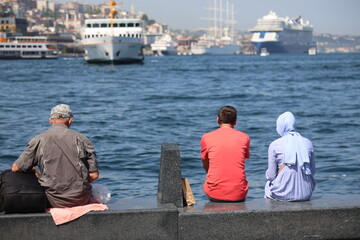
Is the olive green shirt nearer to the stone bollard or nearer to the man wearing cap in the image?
the man wearing cap

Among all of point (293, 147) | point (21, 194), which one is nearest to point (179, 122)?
point (293, 147)

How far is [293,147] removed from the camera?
592 centimetres

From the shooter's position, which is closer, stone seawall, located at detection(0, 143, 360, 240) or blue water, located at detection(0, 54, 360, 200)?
stone seawall, located at detection(0, 143, 360, 240)

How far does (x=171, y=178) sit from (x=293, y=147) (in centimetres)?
104

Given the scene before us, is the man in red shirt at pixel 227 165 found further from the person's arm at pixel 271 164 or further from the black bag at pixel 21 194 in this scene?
the black bag at pixel 21 194

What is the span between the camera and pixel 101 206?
5.52m

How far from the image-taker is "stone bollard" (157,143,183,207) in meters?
5.72

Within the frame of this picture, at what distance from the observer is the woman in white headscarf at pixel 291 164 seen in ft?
19.4

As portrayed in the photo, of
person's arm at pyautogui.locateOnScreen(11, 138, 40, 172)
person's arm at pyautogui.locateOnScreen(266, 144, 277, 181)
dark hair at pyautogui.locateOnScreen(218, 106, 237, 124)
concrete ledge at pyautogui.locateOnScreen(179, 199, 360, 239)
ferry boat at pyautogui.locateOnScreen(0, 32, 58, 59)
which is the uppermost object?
dark hair at pyautogui.locateOnScreen(218, 106, 237, 124)

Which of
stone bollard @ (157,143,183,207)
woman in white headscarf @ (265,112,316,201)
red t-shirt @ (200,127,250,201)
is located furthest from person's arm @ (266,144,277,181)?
stone bollard @ (157,143,183,207)

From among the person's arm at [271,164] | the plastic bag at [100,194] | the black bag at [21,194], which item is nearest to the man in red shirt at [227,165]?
the person's arm at [271,164]

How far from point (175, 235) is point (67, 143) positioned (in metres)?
1.09

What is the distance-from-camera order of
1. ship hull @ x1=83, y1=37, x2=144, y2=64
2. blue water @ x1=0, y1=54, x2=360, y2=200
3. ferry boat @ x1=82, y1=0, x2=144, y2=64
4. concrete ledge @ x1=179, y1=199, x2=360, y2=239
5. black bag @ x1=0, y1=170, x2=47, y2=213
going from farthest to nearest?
ferry boat @ x1=82, y1=0, x2=144, y2=64 → ship hull @ x1=83, y1=37, x2=144, y2=64 → blue water @ x1=0, y1=54, x2=360, y2=200 → concrete ledge @ x1=179, y1=199, x2=360, y2=239 → black bag @ x1=0, y1=170, x2=47, y2=213

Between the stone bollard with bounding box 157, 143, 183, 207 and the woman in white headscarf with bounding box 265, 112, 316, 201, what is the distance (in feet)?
2.69
